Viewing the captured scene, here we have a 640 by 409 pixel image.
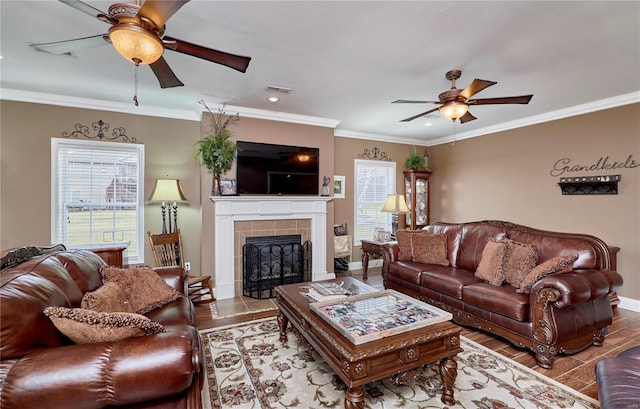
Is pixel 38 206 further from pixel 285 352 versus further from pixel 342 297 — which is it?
pixel 342 297

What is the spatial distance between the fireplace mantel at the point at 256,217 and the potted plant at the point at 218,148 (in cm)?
30

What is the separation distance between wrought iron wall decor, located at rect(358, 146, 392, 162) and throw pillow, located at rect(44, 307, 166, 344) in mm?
4924

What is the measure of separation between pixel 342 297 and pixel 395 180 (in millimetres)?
4200

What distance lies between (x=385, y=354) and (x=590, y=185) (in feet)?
13.6

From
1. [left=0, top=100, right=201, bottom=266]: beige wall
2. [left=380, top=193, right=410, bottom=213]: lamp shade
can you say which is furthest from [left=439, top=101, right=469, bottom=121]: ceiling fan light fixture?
[left=0, top=100, right=201, bottom=266]: beige wall

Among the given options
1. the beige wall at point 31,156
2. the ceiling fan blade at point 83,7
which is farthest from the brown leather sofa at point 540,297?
the beige wall at point 31,156

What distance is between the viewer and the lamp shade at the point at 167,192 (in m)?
3.78

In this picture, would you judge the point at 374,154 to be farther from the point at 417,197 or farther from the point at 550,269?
the point at 550,269

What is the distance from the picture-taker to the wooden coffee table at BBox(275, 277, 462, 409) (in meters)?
1.57

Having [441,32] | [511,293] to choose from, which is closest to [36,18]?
[441,32]

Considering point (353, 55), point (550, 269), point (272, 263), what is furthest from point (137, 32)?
point (550, 269)

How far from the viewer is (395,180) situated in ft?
19.9

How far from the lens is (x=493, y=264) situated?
2916 millimetres

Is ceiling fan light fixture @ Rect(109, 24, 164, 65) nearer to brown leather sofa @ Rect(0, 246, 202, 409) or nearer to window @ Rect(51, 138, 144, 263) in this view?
brown leather sofa @ Rect(0, 246, 202, 409)
